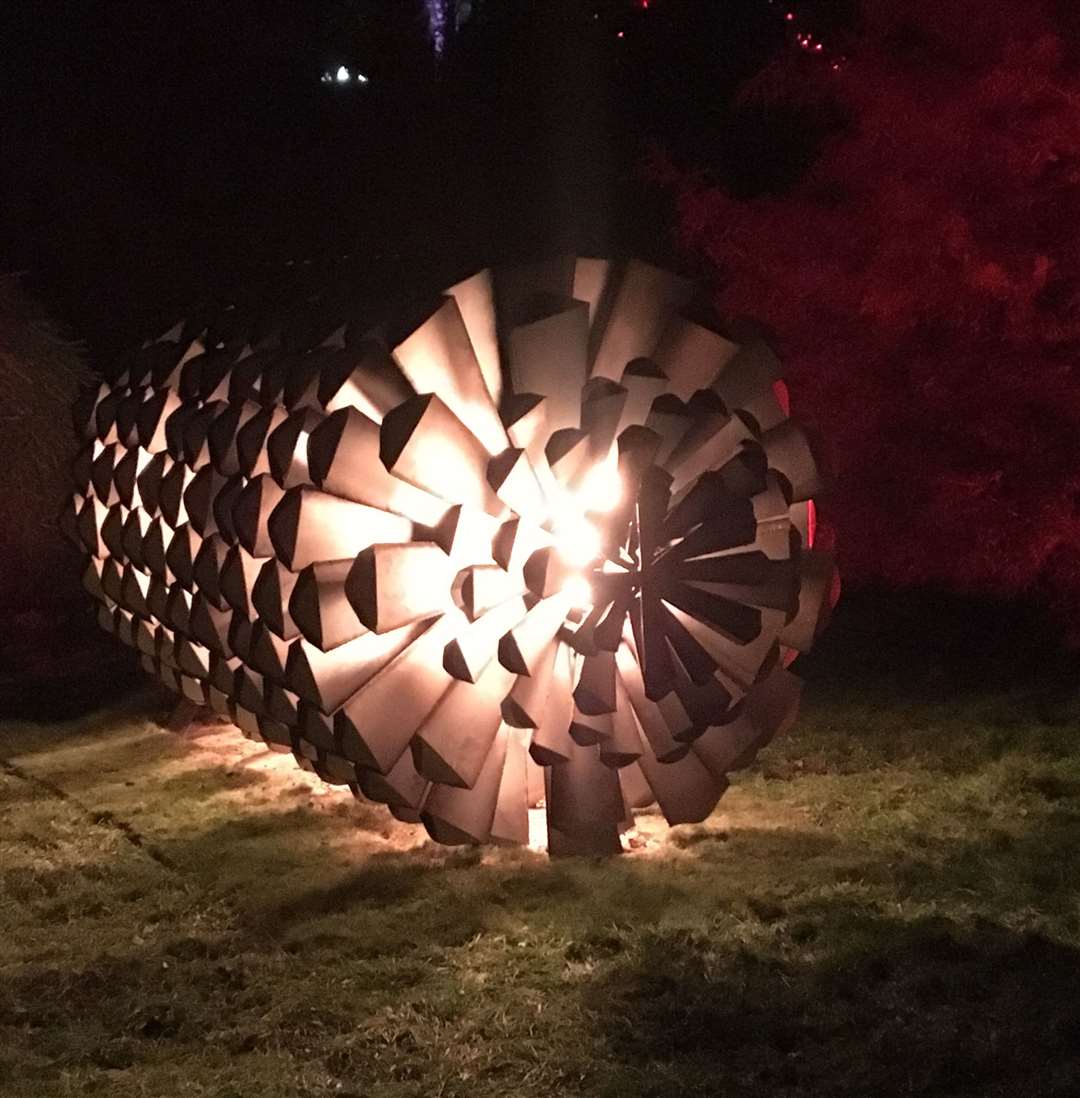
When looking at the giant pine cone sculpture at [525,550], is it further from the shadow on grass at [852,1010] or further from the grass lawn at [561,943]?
the shadow on grass at [852,1010]

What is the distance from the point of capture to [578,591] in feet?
11.3

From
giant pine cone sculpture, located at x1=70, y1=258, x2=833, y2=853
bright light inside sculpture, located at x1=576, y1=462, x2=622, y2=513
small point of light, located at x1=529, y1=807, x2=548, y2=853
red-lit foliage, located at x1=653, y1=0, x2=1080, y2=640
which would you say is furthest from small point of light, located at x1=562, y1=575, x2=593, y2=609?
red-lit foliage, located at x1=653, y1=0, x2=1080, y2=640

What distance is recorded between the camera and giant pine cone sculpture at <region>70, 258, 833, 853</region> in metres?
3.36

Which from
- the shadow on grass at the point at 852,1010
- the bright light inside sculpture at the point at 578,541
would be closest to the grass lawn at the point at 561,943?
the shadow on grass at the point at 852,1010

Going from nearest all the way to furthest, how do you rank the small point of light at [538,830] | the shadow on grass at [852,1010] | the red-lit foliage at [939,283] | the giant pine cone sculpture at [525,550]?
the shadow on grass at [852,1010] → the giant pine cone sculpture at [525,550] → the small point of light at [538,830] → the red-lit foliage at [939,283]

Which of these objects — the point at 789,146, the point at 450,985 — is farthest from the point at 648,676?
the point at 789,146

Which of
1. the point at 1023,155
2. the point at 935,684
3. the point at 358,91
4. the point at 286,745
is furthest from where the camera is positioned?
the point at 358,91

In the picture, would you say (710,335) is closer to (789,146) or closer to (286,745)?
(286,745)

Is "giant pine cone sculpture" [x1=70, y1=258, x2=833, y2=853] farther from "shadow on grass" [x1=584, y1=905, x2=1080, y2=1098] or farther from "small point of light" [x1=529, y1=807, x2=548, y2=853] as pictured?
"shadow on grass" [x1=584, y1=905, x2=1080, y2=1098]

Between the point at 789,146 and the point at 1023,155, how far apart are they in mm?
Result: 3008

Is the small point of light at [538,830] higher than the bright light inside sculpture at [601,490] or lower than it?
lower

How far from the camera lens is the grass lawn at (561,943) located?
2.83 meters

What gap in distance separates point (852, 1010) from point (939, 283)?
3177mm

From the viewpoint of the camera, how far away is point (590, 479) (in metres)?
3.44
